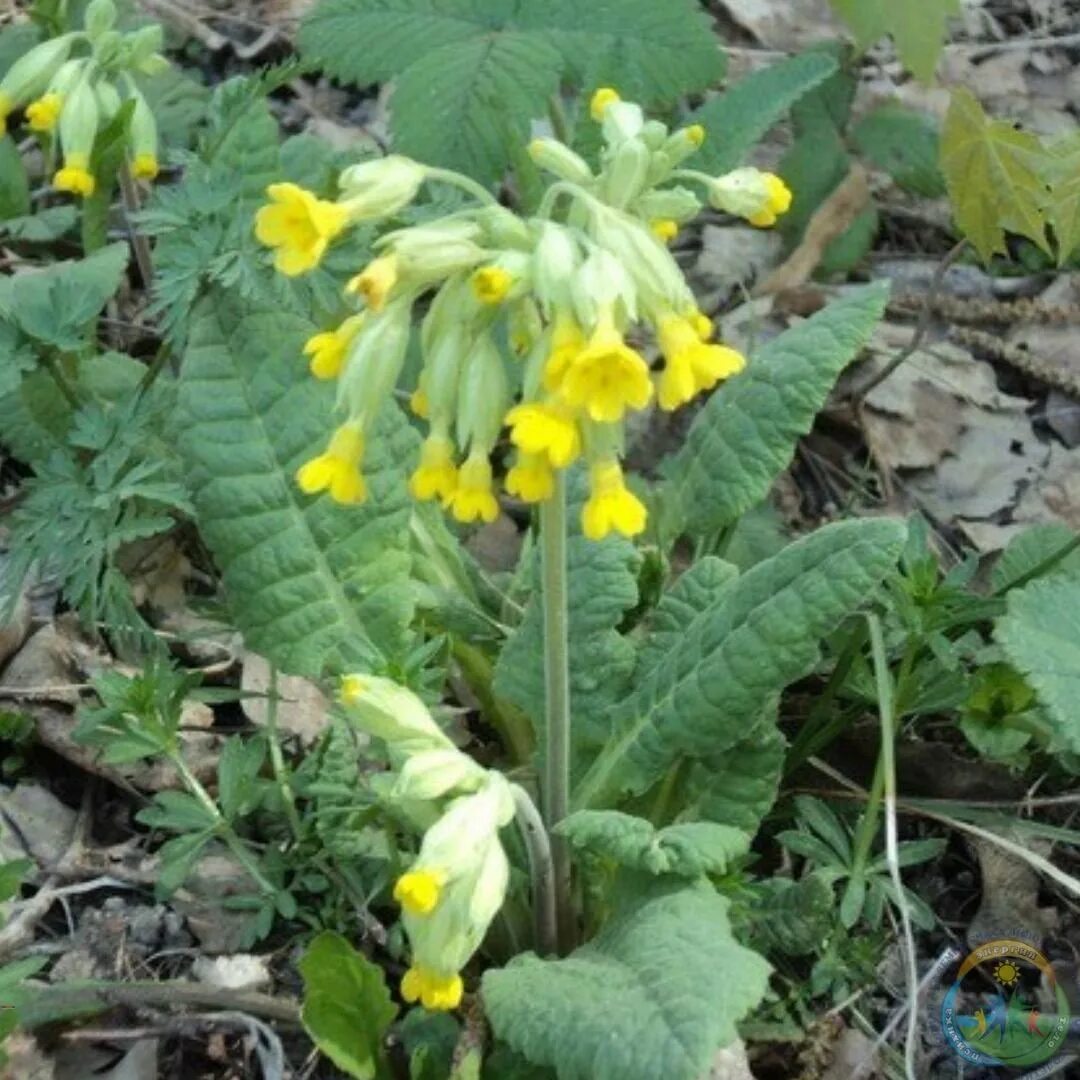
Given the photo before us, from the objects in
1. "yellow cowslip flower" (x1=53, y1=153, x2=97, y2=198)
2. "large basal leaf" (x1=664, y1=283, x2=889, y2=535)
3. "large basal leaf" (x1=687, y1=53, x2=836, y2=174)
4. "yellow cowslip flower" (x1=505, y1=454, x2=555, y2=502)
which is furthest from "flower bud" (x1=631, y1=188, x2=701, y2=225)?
"yellow cowslip flower" (x1=53, y1=153, x2=97, y2=198)

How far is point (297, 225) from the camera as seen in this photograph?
2213mm

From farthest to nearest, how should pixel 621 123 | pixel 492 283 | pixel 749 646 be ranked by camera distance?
1. pixel 749 646
2. pixel 621 123
3. pixel 492 283

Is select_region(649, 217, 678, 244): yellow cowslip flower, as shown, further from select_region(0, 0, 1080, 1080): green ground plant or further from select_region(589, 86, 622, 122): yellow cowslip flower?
select_region(589, 86, 622, 122): yellow cowslip flower

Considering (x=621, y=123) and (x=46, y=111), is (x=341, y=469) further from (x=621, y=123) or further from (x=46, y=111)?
(x=46, y=111)

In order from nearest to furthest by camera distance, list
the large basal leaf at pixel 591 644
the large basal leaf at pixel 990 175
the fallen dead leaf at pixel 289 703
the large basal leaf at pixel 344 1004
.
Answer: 1. the large basal leaf at pixel 344 1004
2. the large basal leaf at pixel 591 644
3. the fallen dead leaf at pixel 289 703
4. the large basal leaf at pixel 990 175

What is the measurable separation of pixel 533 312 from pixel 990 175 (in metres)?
1.63

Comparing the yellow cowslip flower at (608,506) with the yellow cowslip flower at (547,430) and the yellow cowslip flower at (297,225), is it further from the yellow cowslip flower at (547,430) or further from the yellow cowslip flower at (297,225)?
the yellow cowslip flower at (297,225)

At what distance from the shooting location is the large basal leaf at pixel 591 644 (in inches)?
118

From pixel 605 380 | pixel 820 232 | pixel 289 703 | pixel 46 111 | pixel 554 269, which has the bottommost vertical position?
pixel 289 703

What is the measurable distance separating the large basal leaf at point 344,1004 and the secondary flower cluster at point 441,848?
25 centimetres

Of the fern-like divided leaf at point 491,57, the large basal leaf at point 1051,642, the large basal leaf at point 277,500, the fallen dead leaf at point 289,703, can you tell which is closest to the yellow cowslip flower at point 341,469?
the large basal leaf at point 277,500

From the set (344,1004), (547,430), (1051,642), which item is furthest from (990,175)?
(344,1004)

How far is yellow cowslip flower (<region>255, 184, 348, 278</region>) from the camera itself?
7.11 feet

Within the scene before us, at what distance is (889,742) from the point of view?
10.0 feet
